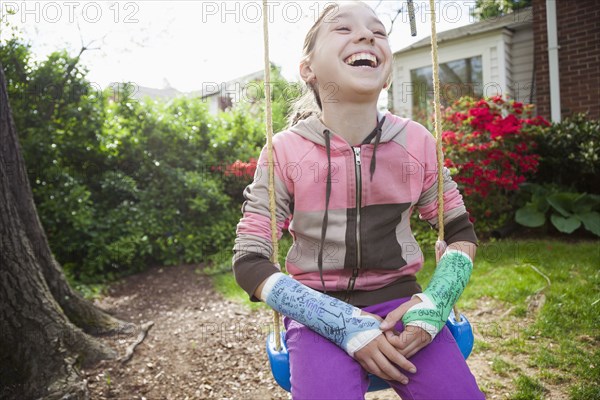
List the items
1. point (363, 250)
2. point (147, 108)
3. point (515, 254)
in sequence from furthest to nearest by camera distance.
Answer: point (147, 108) → point (515, 254) → point (363, 250)

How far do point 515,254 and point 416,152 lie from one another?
3.34 metres

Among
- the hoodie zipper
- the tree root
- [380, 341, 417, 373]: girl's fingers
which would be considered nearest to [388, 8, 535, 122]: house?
the tree root

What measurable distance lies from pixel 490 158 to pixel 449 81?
16.0 feet

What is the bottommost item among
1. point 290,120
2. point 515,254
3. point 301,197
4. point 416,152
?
point 515,254

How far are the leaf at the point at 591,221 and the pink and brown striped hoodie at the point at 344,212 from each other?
3.97 meters

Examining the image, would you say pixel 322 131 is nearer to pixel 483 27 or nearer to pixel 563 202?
pixel 563 202

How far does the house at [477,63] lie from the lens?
8508mm

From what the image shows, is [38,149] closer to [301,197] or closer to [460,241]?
[301,197]

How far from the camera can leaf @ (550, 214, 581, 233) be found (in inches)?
190

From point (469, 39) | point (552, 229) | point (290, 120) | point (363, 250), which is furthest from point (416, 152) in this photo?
point (469, 39)

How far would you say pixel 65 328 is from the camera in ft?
8.41

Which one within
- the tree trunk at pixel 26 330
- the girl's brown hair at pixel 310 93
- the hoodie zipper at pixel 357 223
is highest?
the girl's brown hair at pixel 310 93

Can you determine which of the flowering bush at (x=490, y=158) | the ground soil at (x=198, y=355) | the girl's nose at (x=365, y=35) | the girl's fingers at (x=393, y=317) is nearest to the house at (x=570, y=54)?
the flowering bush at (x=490, y=158)

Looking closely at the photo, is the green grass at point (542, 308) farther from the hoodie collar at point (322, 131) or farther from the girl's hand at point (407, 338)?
the hoodie collar at point (322, 131)
